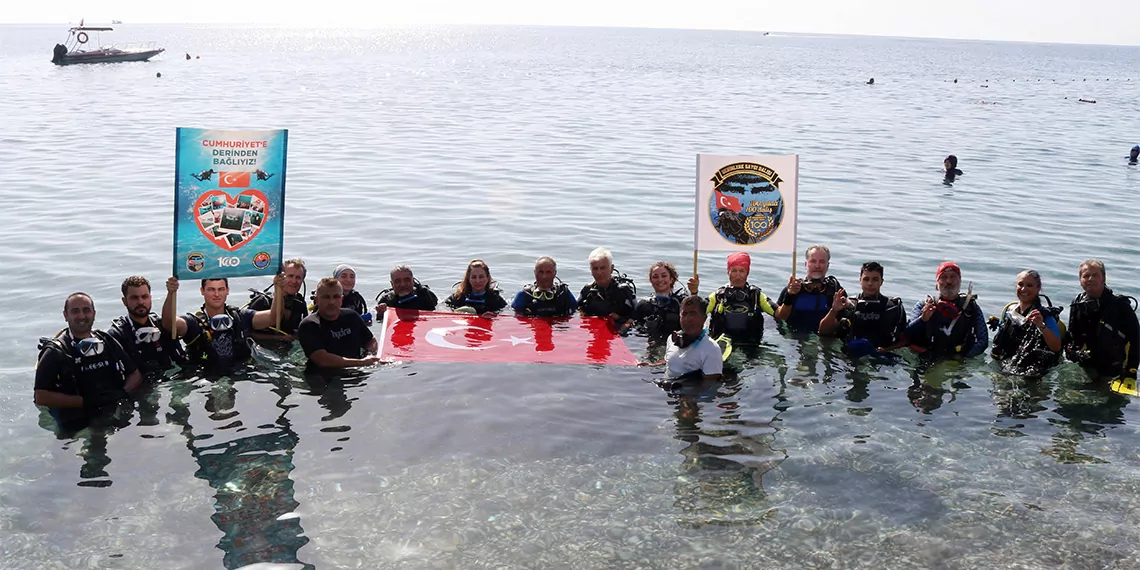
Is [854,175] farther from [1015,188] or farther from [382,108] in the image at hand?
[382,108]

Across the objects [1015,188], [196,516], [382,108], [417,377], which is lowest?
[196,516]

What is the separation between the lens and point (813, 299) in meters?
13.6

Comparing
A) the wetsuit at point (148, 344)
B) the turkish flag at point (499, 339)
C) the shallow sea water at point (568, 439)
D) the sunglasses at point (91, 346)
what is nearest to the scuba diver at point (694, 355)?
the shallow sea water at point (568, 439)

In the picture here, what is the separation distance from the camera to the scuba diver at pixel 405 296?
13.7 metres

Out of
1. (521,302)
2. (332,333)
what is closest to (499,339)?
(521,302)

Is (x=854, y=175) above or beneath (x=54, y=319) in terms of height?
above

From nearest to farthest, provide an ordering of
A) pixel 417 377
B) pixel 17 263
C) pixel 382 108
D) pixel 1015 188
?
pixel 417 377 < pixel 17 263 < pixel 1015 188 < pixel 382 108

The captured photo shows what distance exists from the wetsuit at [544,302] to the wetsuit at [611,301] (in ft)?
0.85

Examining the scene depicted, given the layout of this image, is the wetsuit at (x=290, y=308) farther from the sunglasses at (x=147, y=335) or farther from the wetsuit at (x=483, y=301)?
the wetsuit at (x=483, y=301)

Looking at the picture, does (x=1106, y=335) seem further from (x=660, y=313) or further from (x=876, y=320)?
(x=660, y=313)

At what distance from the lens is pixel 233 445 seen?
10.1 meters

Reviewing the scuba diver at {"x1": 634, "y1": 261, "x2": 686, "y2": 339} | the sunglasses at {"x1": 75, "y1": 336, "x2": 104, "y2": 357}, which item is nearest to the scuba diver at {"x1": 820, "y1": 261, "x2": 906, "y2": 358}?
the scuba diver at {"x1": 634, "y1": 261, "x2": 686, "y2": 339}

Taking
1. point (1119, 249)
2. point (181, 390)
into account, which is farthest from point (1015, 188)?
point (181, 390)

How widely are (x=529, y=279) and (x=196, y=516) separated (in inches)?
430
